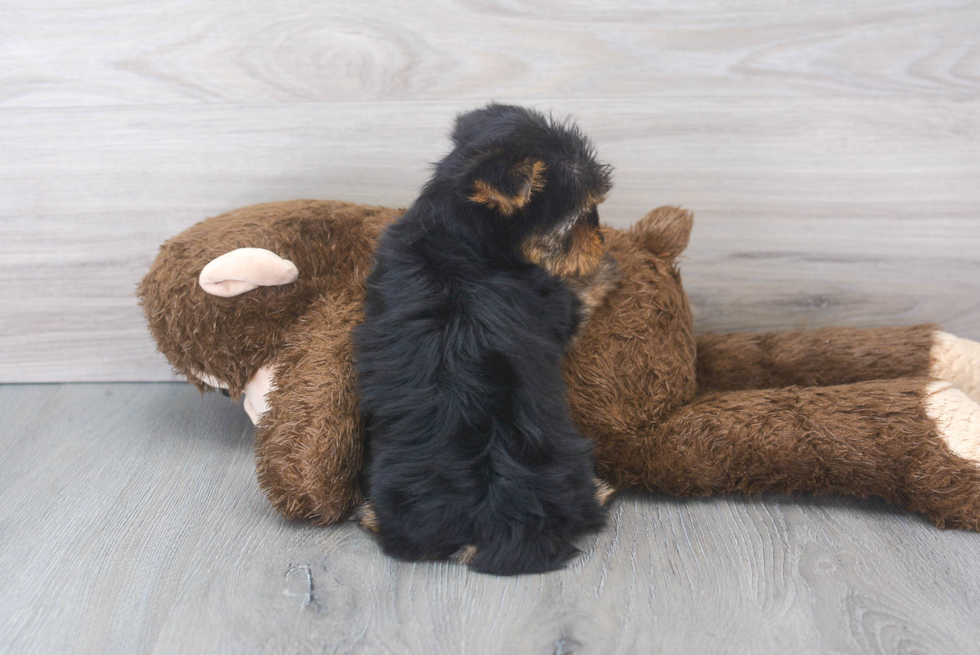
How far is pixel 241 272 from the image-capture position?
1.06 m

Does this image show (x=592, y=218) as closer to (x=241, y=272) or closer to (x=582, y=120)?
(x=582, y=120)

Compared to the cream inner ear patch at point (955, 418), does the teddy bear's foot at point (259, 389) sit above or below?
below

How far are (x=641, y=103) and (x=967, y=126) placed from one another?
0.62m

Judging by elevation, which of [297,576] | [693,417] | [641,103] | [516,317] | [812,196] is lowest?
[297,576]

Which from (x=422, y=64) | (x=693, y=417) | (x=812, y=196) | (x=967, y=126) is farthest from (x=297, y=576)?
(x=967, y=126)

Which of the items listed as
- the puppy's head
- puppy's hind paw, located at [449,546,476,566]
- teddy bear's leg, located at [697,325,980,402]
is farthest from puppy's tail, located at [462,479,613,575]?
teddy bear's leg, located at [697,325,980,402]

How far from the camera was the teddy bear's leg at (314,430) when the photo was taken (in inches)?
39.3

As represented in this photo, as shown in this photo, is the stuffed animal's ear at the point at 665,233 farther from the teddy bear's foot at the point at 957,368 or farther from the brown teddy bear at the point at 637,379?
the teddy bear's foot at the point at 957,368

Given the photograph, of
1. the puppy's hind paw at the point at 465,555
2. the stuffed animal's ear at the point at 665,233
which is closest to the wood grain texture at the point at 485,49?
the stuffed animal's ear at the point at 665,233

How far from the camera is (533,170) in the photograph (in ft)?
2.95

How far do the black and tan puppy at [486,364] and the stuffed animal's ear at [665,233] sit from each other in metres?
0.23

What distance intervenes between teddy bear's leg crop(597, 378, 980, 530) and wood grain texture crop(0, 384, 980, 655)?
43mm

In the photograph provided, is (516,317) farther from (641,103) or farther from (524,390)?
(641,103)

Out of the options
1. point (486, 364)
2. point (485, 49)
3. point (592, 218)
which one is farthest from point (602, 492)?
point (485, 49)
